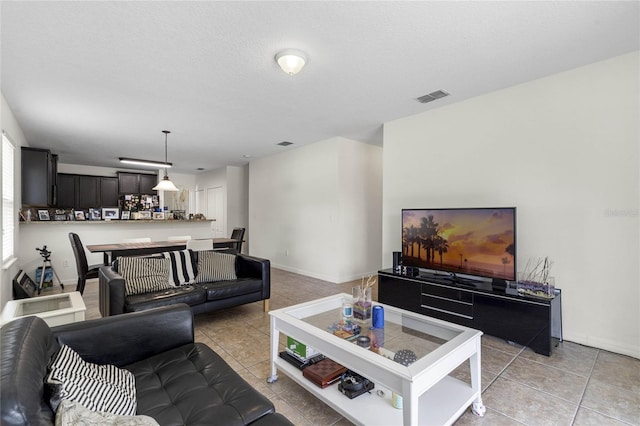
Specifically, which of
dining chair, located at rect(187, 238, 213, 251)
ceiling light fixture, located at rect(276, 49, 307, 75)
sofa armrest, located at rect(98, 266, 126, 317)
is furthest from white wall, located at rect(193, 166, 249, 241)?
ceiling light fixture, located at rect(276, 49, 307, 75)

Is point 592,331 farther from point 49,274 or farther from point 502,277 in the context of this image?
point 49,274

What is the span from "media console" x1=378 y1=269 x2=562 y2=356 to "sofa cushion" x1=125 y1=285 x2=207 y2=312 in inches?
85.8

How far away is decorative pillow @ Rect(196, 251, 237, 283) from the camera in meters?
3.53

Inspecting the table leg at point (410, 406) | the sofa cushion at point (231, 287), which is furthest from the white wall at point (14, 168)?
the table leg at point (410, 406)

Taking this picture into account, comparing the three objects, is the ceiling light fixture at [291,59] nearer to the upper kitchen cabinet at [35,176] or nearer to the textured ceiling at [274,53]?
the textured ceiling at [274,53]

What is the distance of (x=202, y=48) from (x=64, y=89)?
1911 mm

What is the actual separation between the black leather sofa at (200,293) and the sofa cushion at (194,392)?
126 cm

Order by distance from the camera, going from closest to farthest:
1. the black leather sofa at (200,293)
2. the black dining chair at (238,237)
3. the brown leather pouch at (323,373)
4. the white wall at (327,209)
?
the brown leather pouch at (323,373)
the black leather sofa at (200,293)
the white wall at (327,209)
the black dining chair at (238,237)

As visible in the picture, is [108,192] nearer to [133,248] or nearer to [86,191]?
[86,191]

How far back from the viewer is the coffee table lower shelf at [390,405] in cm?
160

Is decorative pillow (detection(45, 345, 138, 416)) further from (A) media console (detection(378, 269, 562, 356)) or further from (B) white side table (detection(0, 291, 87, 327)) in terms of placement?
(A) media console (detection(378, 269, 562, 356))

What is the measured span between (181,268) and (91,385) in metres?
2.37

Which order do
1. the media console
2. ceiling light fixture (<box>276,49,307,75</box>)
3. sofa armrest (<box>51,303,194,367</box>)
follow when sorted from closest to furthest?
1. sofa armrest (<box>51,303,194,367</box>)
2. ceiling light fixture (<box>276,49,307,75</box>)
3. the media console

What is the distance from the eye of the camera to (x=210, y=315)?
3.60 metres
